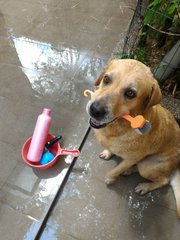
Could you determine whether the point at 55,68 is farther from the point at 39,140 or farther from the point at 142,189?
the point at 142,189

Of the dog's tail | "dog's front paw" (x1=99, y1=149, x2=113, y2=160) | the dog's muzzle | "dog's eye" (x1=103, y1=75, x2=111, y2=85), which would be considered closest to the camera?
the dog's muzzle

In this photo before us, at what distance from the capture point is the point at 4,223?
95.3 inches

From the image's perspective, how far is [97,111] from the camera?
1.84 meters

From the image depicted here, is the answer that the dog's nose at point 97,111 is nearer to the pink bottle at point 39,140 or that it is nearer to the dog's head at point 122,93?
the dog's head at point 122,93

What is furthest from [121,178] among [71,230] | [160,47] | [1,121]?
[160,47]

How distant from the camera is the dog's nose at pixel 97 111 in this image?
1834 millimetres

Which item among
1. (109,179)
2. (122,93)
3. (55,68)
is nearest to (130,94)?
(122,93)

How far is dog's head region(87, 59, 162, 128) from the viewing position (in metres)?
1.84

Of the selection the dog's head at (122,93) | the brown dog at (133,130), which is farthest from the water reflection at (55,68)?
the dog's head at (122,93)

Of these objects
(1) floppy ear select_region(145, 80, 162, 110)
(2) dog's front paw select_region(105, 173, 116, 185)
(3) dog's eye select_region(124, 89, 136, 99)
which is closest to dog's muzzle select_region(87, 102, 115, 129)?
(3) dog's eye select_region(124, 89, 136, 99)

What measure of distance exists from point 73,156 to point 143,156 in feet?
2.74

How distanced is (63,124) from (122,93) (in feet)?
4.58

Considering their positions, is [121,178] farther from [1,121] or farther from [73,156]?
[1,121]

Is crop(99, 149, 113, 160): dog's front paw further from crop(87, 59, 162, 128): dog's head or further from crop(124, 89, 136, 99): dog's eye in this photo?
crop(124, 89, 136, 99): dog's eye
